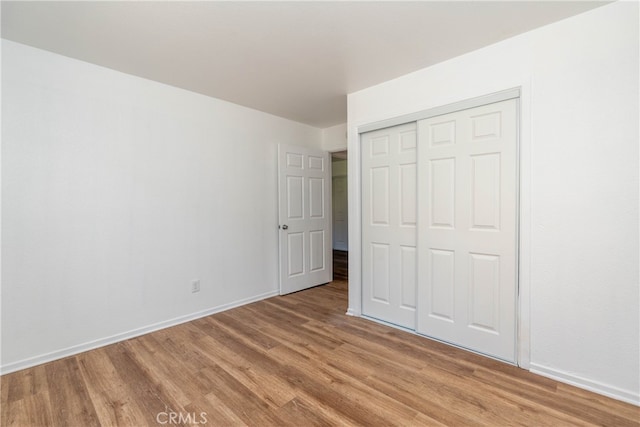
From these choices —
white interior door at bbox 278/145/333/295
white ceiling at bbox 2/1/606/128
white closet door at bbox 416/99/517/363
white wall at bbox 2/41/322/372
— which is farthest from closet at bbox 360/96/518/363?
white wall at bbox 2/41/322/372

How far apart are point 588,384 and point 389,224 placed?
1.74 meters

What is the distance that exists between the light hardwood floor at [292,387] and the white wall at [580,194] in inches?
11.1

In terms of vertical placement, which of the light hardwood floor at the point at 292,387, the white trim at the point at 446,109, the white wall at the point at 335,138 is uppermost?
the white wall at the point at 335,138

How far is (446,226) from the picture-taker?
7.86 ft

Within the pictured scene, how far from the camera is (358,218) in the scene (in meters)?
3.00

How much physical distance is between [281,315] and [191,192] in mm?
1630

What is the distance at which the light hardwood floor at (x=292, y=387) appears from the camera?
156 centimetres

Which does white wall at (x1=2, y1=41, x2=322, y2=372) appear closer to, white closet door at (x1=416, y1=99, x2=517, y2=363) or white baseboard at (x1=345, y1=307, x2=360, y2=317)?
Result: white baseboard at (x1=345, y1=307, x2=360, y2=317)

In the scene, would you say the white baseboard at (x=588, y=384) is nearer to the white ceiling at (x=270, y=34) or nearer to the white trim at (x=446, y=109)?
the white trim at (x=446, y=109)

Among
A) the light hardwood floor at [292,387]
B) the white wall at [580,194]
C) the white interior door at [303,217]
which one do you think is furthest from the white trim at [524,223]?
the white interior door at [303,217]

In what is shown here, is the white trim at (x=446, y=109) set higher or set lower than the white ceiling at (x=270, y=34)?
lower

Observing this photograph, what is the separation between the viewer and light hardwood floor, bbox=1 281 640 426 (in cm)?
156

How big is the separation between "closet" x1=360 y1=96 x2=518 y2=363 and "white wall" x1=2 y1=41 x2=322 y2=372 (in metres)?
1.62

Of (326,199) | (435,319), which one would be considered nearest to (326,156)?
(326,199)
